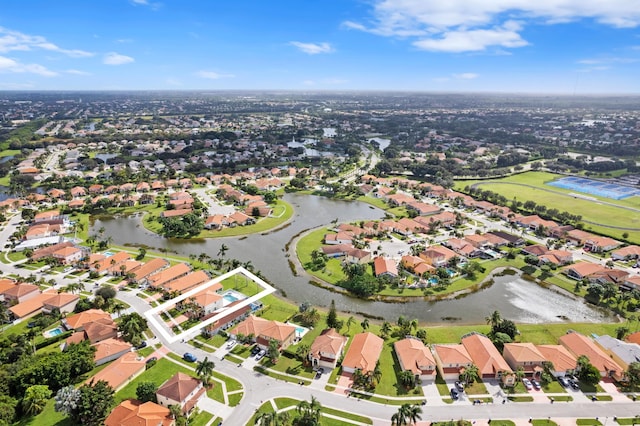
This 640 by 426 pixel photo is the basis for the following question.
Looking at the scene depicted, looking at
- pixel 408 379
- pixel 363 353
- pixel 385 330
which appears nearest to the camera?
pixel 408 379

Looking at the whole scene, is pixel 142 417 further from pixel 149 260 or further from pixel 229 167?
pixel 229 167

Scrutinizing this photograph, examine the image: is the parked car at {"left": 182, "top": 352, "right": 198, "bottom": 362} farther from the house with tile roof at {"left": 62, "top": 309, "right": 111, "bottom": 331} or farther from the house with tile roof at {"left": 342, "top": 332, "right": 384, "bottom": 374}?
the house with tile roof at {"left": 342, "top": 332, "right": 384, "bottom": 374}

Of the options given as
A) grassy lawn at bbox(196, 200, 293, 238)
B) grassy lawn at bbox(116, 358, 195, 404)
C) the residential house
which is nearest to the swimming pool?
grassy lawn at bbox(116, 358, 195, 404)

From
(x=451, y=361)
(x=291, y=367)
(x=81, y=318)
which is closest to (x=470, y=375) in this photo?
(x=451, y=361)

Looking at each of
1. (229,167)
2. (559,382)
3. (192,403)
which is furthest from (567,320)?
(229,167)

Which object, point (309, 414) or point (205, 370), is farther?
point (205, 370)

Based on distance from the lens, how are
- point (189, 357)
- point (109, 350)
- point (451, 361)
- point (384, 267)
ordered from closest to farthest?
1. point (451, 361)
2. point (109, 350)
3. point (189, 357)
4. point (384, 267)

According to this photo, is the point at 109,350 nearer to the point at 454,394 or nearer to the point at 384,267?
the point at 454,394

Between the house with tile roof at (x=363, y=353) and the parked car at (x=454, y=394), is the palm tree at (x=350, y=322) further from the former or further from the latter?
the parked car at (x=454, y=394)

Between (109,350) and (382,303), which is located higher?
(109,350)

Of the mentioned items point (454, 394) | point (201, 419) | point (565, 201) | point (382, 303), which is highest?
point (565, 201)
